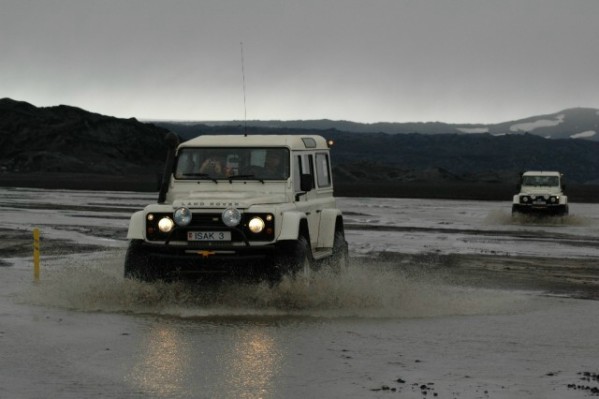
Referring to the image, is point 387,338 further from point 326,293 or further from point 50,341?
point 50,341

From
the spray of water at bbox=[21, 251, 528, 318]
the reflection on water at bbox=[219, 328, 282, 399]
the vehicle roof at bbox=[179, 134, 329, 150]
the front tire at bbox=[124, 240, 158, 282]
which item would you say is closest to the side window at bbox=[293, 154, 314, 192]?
the vehicle roof at bbox=[179, 134, 329, 150]

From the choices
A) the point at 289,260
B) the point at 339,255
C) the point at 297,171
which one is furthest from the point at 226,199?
the point at 339,255

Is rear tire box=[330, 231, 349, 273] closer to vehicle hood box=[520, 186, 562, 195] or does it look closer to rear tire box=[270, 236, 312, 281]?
rear tire box=[270, 236, 312, 281]

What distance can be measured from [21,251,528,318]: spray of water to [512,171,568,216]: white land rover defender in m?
20.8

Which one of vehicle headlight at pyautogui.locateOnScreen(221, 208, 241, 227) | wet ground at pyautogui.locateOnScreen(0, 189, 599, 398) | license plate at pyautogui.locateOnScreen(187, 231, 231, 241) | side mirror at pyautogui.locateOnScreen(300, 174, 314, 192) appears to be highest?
side mirror at pyautogui.locateOnScreen(300, 174, 314, 192)

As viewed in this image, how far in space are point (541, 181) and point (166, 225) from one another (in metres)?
25.4

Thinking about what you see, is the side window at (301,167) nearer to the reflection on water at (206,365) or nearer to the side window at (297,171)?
the side window at (297,171)

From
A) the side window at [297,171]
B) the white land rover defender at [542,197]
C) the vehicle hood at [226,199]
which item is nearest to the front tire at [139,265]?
the vehicle hood at [226,199]

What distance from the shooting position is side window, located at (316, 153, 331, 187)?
49.7 feet

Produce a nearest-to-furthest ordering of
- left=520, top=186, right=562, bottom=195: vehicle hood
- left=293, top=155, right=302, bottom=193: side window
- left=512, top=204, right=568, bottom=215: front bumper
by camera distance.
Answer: left=293, top=155, right=302, bottom=193: side window → left=512, top=204, right=568, bottom=215: front bumper → left=520, top=186, right=562, bottom=195: vehicle hood

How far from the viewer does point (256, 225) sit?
12445 mm

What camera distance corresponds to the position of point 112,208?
40906mm

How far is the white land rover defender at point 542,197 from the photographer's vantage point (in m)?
34.6

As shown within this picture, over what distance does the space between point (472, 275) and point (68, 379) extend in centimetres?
995
